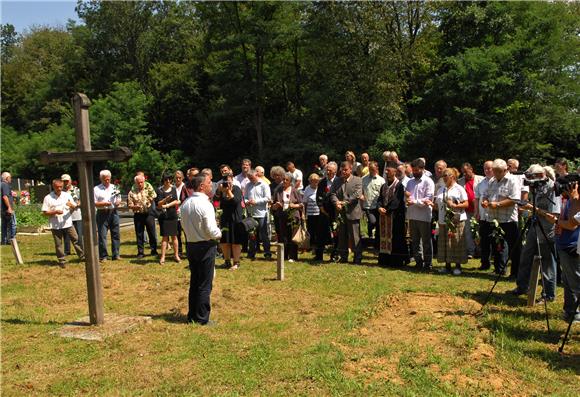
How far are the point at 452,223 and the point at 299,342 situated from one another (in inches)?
202

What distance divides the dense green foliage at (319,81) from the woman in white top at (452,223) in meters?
18.6

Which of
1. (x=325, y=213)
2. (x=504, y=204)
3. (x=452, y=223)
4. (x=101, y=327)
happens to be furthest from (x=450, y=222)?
(x=101, y=327)

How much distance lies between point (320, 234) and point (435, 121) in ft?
63.2

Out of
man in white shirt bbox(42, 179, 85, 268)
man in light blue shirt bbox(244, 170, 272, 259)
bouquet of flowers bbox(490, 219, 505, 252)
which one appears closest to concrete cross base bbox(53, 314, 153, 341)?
man in white shirt bbox(42, 179, 85, 268)

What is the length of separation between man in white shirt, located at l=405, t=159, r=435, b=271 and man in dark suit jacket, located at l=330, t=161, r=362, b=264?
1.10 m

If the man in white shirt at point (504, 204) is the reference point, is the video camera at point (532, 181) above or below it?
above

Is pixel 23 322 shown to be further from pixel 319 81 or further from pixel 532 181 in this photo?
pixel 319 81

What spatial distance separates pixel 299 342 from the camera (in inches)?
253

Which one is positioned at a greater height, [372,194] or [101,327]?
[372,194]

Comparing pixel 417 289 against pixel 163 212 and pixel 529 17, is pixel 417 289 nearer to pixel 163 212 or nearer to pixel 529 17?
pixel 163 212

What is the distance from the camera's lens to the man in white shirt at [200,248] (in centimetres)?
709

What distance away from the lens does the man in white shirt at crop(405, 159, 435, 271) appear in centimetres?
1073

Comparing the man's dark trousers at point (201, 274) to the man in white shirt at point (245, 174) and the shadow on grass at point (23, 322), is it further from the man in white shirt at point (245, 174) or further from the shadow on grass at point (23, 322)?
the man in white shirt at point (245, 174)

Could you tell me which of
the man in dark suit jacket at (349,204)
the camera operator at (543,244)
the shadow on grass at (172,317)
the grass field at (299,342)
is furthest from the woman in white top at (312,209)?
the shadow on grass at (172,317)
